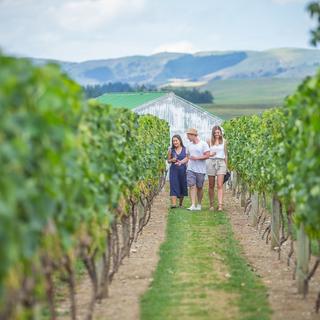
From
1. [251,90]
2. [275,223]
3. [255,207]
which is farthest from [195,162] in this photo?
[251,90]

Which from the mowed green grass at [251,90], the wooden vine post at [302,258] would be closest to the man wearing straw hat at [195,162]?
the wooden vine post at [302,258]

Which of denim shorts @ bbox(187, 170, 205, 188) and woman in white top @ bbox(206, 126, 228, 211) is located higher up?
woman in white top @ bbox(206, 126, 228, 211)

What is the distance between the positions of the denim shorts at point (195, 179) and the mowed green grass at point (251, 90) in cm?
11361

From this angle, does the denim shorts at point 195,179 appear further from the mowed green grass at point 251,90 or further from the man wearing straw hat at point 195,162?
the mowed green grass at point 251,90

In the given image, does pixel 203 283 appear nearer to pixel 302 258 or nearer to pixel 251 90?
pixel 302 258

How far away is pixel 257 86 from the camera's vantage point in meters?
160

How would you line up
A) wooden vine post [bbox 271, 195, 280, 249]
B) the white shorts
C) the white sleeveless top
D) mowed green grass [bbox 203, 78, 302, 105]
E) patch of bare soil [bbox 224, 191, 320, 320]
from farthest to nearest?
mowed green grass [bbox 203, 78, 302, 105] → the white shorts → the white sleeveless top → wooden vine post [bbox 271, 195, 280, 249] → patch of bare soil [bbox 224, 191, 320, 320]

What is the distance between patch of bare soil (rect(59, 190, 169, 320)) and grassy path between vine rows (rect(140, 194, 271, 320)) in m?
0.12

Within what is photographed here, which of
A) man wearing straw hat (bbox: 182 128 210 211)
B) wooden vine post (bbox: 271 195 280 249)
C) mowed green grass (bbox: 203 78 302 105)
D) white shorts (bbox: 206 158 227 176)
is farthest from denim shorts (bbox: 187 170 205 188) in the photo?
mowed green grass (bbox: 203 78 302 105)

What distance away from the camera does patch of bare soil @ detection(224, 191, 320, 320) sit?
9.33 m

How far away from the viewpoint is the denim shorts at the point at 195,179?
20.2 meters

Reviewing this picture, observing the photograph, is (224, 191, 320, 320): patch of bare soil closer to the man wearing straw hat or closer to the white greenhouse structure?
the man wearing straw hat

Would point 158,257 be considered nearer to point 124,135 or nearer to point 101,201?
point 124,135

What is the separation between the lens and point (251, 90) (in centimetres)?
15675
